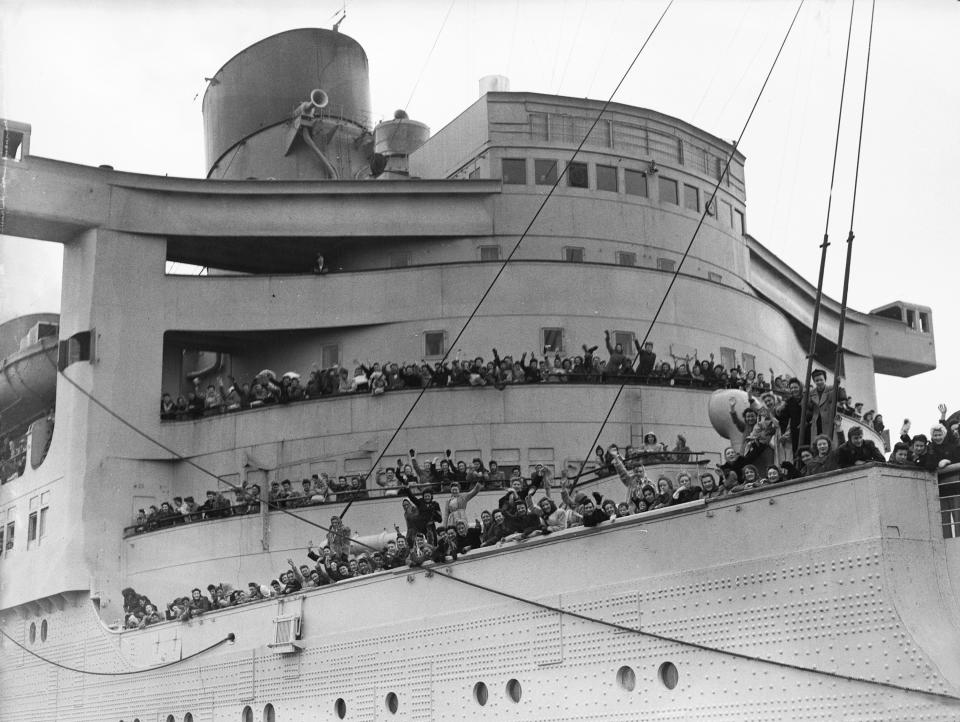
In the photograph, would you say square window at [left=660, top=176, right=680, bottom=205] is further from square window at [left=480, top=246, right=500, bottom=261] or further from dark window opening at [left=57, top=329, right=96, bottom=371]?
dark window opening at [left=57, top=329, right=96, bottom=371]

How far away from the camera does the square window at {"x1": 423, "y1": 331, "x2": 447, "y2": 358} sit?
36.3 m

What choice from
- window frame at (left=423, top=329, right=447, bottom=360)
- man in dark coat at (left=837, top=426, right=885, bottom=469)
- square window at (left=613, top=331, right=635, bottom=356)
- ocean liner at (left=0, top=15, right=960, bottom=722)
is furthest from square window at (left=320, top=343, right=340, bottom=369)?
man in dark coat at (left=837, top=426, right=885, bottom=469)

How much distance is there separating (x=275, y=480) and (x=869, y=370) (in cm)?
2666

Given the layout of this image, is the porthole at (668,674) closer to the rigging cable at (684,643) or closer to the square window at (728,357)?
the rigging cable at (684,643)

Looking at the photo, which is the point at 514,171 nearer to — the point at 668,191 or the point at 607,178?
the point at 607,178

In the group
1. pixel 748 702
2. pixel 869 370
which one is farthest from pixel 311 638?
pixel 869 370

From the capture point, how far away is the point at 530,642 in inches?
804

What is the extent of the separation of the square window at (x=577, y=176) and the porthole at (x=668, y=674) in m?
21.9

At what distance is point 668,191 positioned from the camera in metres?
38.6

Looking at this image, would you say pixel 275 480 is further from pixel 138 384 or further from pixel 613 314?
pixel 613 314

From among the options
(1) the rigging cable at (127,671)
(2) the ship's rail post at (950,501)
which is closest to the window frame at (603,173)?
(1) the rigging cable at (127,671)

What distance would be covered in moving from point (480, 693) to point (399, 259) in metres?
20.0

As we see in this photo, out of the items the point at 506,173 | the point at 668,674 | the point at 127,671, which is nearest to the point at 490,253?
the point at 506,173

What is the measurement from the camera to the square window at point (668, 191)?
3847 centimetres
